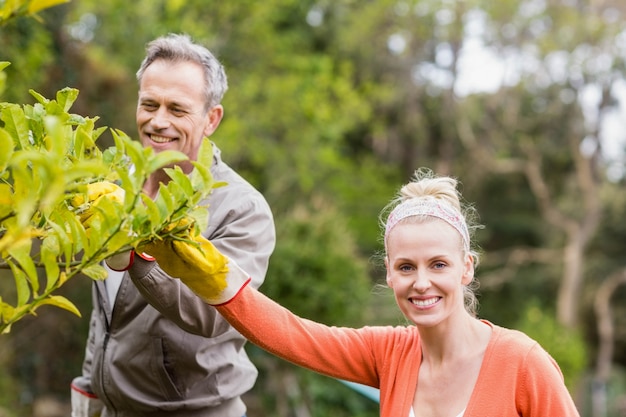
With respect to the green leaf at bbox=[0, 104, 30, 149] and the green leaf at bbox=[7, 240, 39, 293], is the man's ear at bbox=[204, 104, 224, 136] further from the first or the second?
the green leaf at bbox=[7, 240, 39, 293]

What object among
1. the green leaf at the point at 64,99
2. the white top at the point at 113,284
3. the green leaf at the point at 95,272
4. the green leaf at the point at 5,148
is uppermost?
the green leaf at the point at 64,99

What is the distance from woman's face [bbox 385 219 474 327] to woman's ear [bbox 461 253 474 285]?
1.4 inches

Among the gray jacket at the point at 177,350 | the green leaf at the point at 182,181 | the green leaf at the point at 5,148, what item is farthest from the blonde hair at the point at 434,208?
the green leaf at the point at 5,148

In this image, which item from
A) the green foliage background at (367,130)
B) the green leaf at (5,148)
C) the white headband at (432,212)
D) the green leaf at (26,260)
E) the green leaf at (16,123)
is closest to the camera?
the green leaf at (5,148)

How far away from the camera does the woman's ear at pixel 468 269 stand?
1.92 m

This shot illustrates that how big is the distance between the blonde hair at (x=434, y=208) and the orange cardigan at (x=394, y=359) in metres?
0.21

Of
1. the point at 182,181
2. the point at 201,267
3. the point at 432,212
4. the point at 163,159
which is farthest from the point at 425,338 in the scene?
the point at 163,159

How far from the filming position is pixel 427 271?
182 centimetres

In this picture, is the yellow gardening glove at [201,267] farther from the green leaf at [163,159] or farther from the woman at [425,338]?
the green leaf at [163,159]

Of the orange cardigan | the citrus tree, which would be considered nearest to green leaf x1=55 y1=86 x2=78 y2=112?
the citrus tree

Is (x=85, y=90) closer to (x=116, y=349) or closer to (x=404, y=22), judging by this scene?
(x=116, y=349)

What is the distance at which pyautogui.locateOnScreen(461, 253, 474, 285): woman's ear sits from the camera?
6.30 ft

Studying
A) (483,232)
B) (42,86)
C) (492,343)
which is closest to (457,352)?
(492,343)

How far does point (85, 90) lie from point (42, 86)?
928 mm
